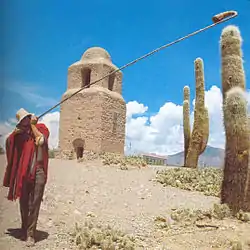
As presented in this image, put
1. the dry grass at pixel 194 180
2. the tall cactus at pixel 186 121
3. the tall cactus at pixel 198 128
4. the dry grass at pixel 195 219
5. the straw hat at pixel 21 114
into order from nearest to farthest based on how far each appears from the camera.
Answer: the straw hat at pixel 21 114 → the dry grass at pixel 195 219 → the dry grass at pixel 194 180 → the tall cactus at pixel 198 128 → the tall cactus at pixel 186 121

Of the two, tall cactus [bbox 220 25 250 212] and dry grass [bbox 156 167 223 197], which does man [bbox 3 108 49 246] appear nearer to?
tall cactus [bbox 220 25 250 212]

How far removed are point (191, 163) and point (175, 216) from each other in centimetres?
450

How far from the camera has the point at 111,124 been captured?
730 centimetres

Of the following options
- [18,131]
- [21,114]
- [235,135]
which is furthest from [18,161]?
[235,135]

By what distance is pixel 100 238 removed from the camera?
8.59 ft

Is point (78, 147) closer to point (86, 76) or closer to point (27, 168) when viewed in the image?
point (86, 76)

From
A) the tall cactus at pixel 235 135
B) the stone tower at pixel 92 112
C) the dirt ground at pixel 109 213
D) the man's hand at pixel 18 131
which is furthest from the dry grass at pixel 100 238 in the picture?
the stone tower at pixel 92 112

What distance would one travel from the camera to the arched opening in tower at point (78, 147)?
6660 mm

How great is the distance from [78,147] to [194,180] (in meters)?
2.27

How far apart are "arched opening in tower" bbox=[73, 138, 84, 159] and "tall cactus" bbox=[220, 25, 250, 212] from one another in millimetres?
3135

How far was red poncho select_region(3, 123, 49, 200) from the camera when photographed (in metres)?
2.51

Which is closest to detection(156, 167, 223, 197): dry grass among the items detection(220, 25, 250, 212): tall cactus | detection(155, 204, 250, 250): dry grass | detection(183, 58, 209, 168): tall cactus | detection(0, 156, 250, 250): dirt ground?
detection(0, 156, 250, 250): dirt ground

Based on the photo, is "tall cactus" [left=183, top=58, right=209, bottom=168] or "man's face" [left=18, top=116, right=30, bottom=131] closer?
"man's face" [left=18, top=116, right=30, bottom=131]

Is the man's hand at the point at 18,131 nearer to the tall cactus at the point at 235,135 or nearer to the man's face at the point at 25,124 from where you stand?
the man's face at the point at 25,124
